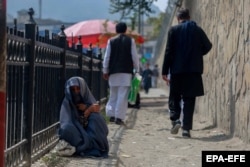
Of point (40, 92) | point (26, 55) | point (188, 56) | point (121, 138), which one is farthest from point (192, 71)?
point (26, 55)

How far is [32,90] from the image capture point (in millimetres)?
5484

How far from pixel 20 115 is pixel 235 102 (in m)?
3.88

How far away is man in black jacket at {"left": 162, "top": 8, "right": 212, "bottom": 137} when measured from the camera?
8.38 m

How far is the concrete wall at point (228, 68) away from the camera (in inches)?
297

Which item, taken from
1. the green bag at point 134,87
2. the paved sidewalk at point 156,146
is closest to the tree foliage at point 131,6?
the green bag at point 134,87

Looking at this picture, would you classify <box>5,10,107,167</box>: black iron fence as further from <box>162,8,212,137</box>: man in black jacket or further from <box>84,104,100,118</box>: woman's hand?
<box>162,8,212,137</box>: man in black jacket

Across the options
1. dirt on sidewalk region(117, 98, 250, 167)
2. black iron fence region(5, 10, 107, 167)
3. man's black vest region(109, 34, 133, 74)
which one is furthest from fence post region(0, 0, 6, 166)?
man's black vest region(109, 34, 133, 74)

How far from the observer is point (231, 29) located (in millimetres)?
8555

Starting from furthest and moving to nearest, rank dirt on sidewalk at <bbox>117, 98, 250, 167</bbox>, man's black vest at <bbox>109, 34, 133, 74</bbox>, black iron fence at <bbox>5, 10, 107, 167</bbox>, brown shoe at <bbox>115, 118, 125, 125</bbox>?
1. brown shoe at <bbox>115, 118, 125, 125</bbox>
2. man's black vest at <bbox>109, 34, 133, 74</bbox>
3. dirt on sidewalk at <bbox>117, 98, 250, 167</bbox>
4. black iron fence at <bbox>5, 10, 107, 167</bbox>

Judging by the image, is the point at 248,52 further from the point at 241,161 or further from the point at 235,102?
the point at 241,161

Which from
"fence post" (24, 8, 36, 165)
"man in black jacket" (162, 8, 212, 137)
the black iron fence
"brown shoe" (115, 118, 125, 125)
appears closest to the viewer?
the black iron fence

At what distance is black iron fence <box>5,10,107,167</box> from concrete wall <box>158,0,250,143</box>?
232 centimetres

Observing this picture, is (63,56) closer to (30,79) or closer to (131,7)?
(30,79)

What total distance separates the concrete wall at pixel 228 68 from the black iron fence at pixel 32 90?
232cm
